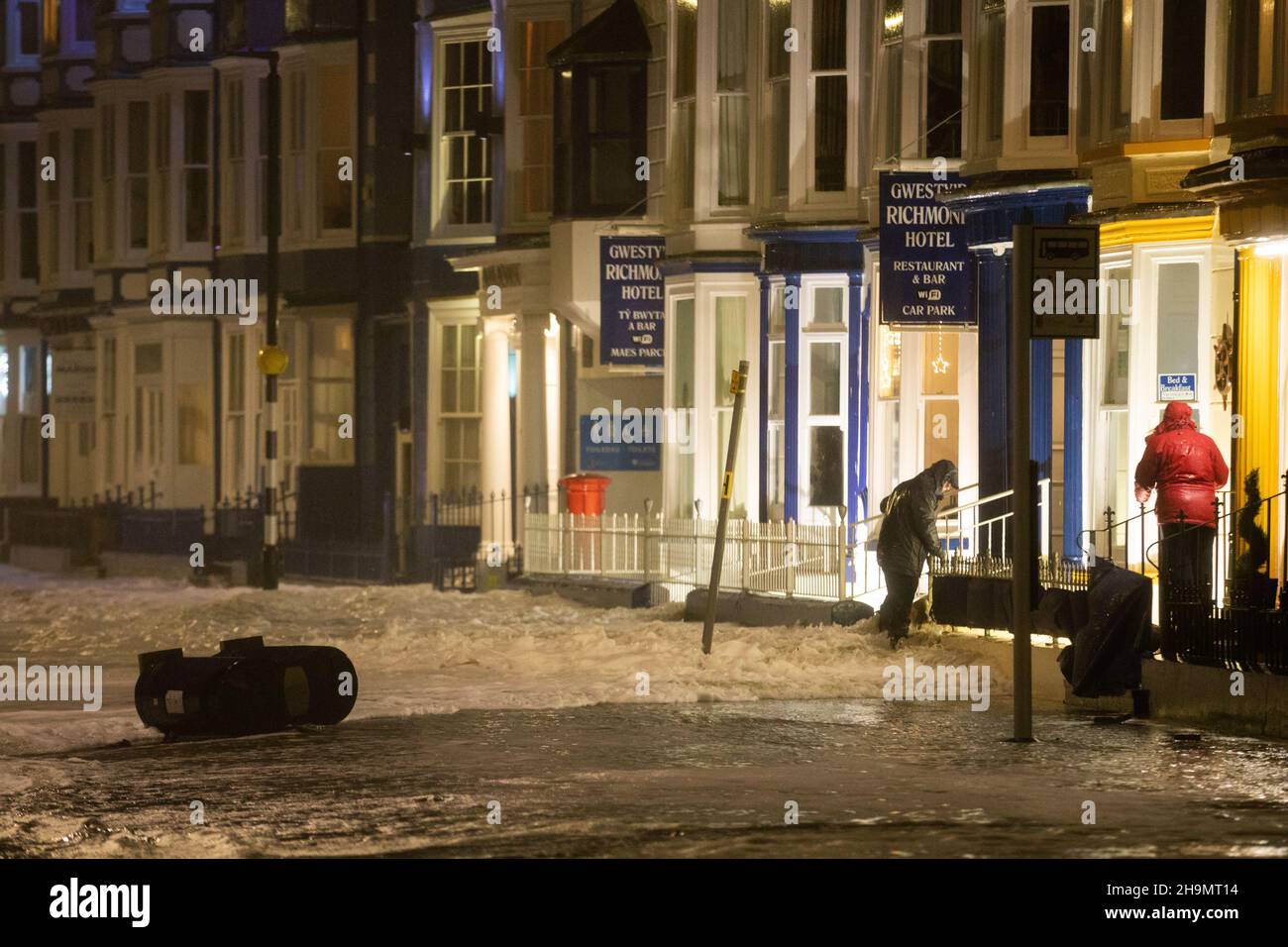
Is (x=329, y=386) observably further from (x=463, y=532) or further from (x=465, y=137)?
(x=465, y=137)

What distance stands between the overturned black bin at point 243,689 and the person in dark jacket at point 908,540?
5.94 meters

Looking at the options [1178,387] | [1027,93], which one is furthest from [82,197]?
[1178,387]

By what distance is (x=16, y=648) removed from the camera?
25.2m

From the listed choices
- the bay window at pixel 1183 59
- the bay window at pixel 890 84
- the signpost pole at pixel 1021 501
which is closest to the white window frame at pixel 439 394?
the bay window at pixel 890 84

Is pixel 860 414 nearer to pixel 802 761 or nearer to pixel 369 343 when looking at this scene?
pixel 802 761

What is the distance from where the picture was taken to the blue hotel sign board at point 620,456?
3116 centimetres

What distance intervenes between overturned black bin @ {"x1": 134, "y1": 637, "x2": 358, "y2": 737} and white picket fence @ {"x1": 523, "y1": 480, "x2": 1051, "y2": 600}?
685 cm

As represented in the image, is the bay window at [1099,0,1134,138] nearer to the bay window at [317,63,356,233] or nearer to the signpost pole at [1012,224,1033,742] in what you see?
the signpost pole at [1012,224,1033,742]

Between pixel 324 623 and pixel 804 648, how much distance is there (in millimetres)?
8403

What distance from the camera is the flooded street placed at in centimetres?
1159

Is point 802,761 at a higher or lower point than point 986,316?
lower

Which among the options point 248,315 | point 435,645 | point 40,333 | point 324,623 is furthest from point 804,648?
point 40,333

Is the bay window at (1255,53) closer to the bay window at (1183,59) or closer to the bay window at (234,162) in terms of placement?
the bay window at (1183,59)

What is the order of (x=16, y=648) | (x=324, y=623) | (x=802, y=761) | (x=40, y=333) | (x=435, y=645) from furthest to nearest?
1. (x=40, y=333)
2. (x=324, y=623)
3. (x=16, y=648)
4. (x=435, y=645)
5. (x=802, y=761)
